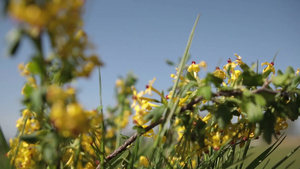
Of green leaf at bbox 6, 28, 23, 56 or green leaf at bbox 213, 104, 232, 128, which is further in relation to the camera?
green leaf at bbox 213, 104, 232, 128

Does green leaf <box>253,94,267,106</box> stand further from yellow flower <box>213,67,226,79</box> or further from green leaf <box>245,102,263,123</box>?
yellow flower <box>213,67,226,79</box>

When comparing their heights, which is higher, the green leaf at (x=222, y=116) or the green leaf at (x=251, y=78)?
the green leaf at (x=251, y=78)

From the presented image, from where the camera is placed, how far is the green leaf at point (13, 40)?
0.34 metres

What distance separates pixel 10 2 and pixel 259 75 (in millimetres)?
600

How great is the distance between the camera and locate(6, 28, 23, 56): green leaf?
0.34 m

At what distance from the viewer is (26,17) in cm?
33

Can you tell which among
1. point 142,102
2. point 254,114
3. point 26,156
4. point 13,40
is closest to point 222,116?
point 254,114

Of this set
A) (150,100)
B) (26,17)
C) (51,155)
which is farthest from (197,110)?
(26,17)

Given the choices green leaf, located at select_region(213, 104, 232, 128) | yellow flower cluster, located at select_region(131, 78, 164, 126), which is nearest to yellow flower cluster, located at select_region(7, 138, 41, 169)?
yellow flower cluster, located at select_region(131, 78, 164, 126)

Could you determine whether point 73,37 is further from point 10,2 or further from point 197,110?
point 197,110

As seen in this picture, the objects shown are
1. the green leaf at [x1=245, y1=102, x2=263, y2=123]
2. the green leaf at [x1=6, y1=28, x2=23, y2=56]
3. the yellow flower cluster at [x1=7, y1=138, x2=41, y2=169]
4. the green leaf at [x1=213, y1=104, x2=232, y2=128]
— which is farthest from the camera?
the yellow flower cluster at [x1=7, y1=138, x2=41, y2=169]

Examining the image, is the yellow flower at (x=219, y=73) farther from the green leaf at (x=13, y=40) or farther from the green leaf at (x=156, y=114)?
the green leaf at (x=13, y=40)

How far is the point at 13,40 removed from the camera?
1.12 ft

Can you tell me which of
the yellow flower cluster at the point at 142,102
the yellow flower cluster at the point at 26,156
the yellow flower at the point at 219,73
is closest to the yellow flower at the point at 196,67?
the yellow flower at the point at 219,73
